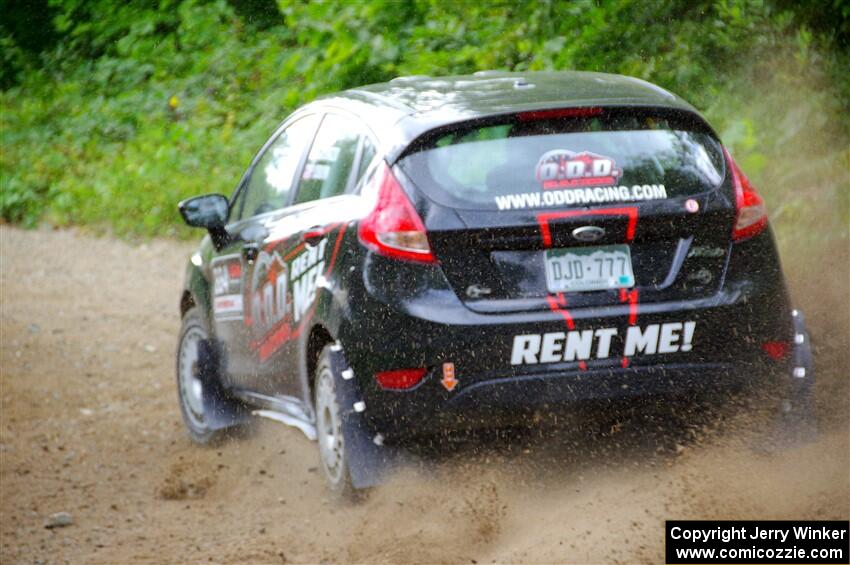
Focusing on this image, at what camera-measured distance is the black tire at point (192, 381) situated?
746 cm

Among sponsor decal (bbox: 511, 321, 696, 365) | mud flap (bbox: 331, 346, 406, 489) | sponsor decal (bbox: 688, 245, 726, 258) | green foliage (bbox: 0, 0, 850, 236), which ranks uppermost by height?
sponsor decal (bbox: 688, 245, 726, 258)

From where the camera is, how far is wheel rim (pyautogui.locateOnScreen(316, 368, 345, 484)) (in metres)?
5.29

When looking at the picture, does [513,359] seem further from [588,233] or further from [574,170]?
[574,170]

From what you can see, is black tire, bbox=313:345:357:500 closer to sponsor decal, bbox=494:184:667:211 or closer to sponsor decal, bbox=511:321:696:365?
sponsor decal, bbox=511:321:696:365

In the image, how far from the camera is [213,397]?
739 centimetres

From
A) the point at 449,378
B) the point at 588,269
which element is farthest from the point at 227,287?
the point at 588,269

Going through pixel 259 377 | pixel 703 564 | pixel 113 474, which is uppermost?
pixel 703 564

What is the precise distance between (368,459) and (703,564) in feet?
4.24

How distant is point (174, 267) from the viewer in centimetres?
→ 1330

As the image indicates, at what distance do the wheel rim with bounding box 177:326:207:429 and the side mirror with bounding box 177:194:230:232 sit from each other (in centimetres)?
83

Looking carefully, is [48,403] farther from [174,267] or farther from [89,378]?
[174,267]

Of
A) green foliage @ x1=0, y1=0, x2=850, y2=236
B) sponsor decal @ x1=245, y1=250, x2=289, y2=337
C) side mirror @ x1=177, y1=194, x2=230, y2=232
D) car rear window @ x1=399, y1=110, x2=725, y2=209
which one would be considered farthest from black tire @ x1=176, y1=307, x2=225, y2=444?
green foliage @ x1=0, y1=0, x2=850, y2=236

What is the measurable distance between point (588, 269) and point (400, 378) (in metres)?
0.77

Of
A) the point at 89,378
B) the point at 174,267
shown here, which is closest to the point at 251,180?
the point at 89,378
